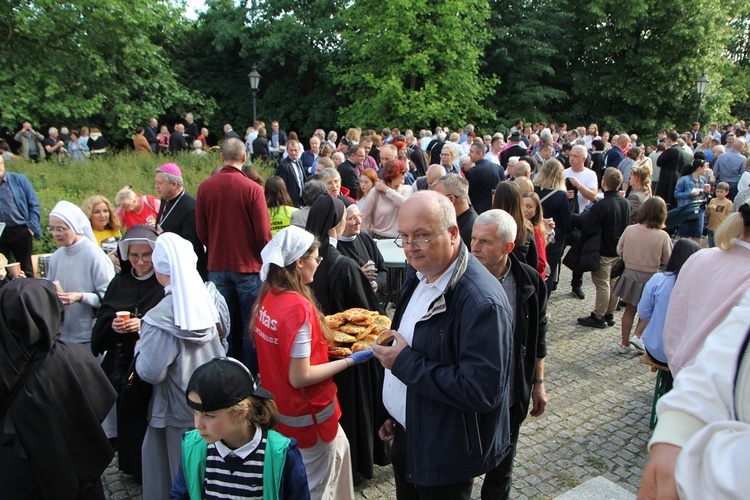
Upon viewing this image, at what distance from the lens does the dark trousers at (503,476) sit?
123 inches

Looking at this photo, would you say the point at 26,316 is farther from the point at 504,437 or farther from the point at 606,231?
the point at 606,231

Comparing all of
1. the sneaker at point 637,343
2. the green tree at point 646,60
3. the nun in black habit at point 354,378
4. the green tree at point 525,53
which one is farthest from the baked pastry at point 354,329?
the green tree at point 646,60

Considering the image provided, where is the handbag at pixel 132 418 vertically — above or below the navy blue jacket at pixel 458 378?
below

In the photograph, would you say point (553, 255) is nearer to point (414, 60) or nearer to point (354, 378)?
point (354, 378)

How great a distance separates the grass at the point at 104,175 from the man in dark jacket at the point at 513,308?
811cm

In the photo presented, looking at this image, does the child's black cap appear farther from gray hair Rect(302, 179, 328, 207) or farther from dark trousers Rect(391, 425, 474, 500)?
gray hair Rect(302, 179, 328, 207)

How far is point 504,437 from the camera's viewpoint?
256 cm

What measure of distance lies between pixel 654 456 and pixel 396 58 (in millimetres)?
23481

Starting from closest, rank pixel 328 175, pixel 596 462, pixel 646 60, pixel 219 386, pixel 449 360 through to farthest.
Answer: pixel 219 386 → pixel 449 360 → pixel 596 462 → pixel 328 175 → pixel 646 60

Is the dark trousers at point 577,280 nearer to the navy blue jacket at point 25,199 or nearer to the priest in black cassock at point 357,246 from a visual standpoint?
the priest in black cassock at point 357,246

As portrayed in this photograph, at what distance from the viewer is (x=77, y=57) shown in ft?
67.3

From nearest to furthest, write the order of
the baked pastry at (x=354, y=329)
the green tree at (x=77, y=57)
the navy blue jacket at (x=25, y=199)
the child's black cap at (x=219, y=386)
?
the child's black cap at (x=219, y=386) → the baked pastry at (x=354, y=329) → the navy blue jacket at (x=25, y=199) → the green tree at (x=77, y=57)

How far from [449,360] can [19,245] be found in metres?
7.13

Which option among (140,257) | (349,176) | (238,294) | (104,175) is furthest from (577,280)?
(104,175)
